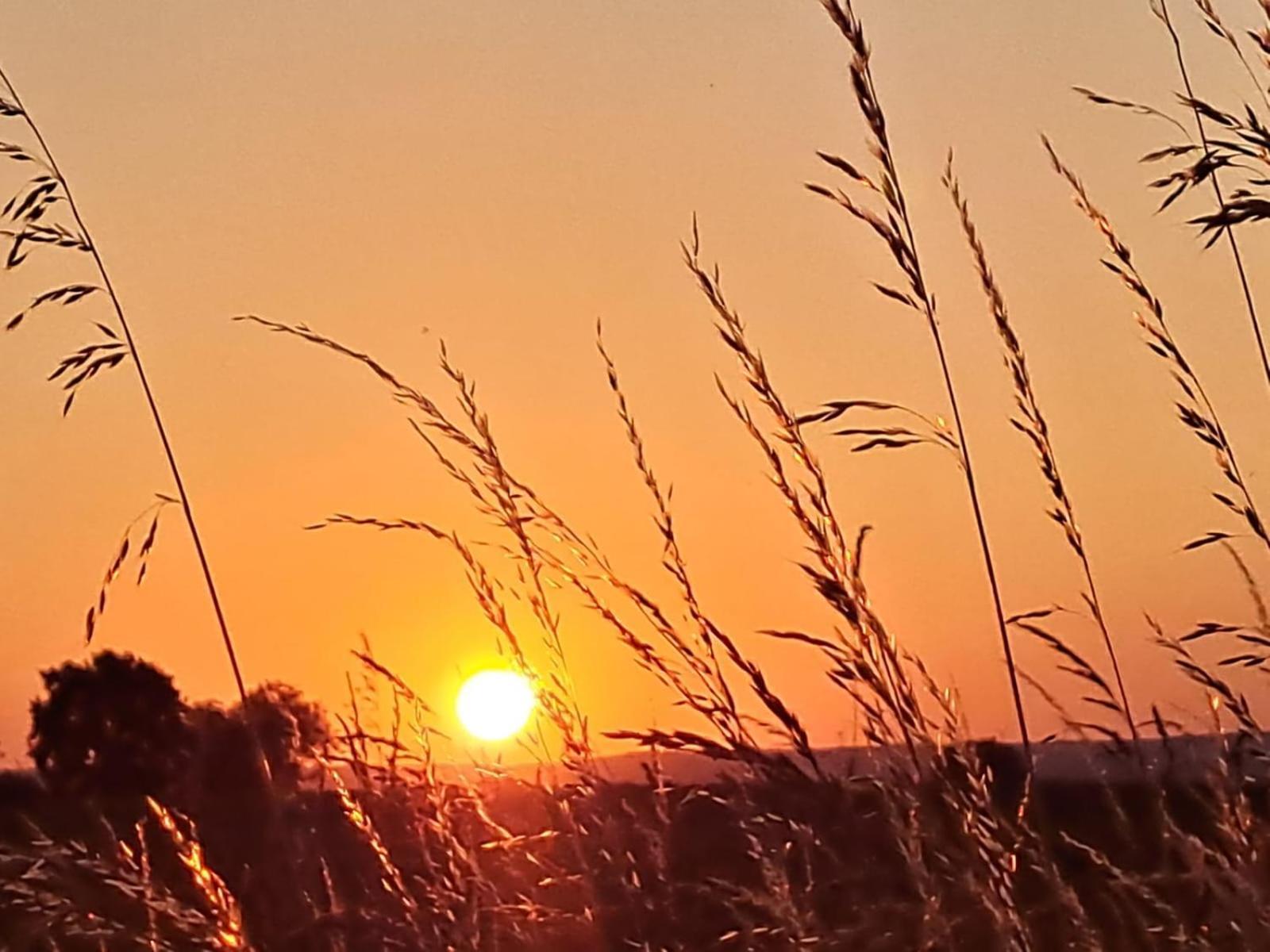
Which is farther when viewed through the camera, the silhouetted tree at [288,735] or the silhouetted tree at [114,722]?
the silhouetted tree at [114,722]

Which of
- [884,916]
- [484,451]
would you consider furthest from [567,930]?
[484,451]

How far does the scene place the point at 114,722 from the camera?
63.1 ft

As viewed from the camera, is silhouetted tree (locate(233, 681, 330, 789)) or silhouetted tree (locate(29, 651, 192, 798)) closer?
silhouetted tree (locate(233, 681, 330, 789))

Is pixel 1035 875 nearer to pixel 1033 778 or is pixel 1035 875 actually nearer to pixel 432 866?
pixel 1033 778

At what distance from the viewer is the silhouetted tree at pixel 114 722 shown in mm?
15656

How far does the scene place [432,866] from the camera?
195 cm

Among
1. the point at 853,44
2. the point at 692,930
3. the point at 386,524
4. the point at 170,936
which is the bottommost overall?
the point at 692,930

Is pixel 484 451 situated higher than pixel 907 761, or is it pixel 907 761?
pixel 484 451

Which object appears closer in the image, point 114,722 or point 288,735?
point 288,735

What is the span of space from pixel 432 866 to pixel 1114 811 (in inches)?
33.5

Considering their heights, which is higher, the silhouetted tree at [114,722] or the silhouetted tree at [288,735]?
the silhouetted tree at [114,722]

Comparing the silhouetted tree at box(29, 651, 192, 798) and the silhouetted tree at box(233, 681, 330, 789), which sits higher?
the silhouetted tree at box(29, 651, 192, 798)

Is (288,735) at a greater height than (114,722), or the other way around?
(114,722)

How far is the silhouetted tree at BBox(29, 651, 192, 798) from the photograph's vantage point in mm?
15656
